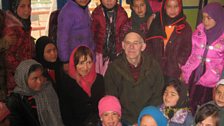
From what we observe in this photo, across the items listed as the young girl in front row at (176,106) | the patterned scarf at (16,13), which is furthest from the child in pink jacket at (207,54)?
the patterned scarf at (16,13)

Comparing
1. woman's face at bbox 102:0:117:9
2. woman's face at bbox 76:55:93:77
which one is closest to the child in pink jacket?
woman's face at bbox 102:0:117:9

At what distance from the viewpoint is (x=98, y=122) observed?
9.68 feet

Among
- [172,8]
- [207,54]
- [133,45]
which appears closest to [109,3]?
[172,8]

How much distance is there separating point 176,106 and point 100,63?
1367mm

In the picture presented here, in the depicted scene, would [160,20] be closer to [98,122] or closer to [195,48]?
[195,48]

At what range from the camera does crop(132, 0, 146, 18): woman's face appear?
3.99 m

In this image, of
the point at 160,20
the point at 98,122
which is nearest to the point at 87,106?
the point at 98,122

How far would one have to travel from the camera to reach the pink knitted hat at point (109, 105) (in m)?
2.80

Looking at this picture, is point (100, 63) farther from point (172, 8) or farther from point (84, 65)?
point (172, 8)

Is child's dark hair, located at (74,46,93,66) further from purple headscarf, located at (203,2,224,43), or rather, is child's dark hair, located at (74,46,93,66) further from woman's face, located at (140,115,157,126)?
purple headscarf, located at (203,2,224,43)

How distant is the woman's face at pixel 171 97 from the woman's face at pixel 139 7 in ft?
4.73

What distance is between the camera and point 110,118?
278 cm

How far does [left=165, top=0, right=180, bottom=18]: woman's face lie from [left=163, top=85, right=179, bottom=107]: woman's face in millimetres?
1058

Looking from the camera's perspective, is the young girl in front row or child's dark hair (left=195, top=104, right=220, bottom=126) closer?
child's dark hair (left=195, top=104, right=220, bottom=126)
